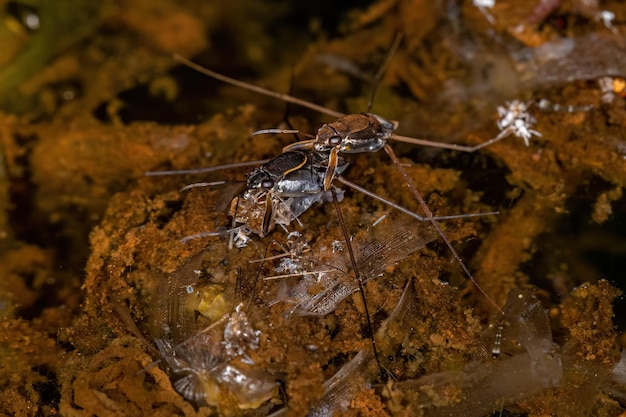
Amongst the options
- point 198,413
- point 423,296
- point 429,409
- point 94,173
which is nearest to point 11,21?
point 94,173

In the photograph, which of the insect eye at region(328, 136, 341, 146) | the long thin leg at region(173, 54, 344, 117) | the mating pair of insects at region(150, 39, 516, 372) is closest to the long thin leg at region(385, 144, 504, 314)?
the mating pair of insects at region(150, 39, 516, 372)

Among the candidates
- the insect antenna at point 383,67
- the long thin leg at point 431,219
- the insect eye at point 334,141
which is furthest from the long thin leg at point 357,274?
the insect antenna at point 383,67

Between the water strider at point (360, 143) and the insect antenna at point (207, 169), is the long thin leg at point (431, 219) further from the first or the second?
the insect antenna at point (207, 169)

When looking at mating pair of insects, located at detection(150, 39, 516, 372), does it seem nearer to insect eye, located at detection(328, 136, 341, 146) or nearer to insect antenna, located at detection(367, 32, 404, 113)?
insect eye, located at detection(328, 136, 341, 146)

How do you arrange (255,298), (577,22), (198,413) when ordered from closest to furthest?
(198,413) → (255,298) → (577,22)

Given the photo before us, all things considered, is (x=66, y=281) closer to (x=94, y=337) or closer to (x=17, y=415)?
(x=94, y=337)
